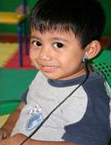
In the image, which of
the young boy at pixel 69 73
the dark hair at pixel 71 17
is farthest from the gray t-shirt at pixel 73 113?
the dark hair at pixel 71 17

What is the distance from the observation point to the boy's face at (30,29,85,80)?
75cm

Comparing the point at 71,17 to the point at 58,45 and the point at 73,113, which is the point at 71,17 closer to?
the point at 58,45

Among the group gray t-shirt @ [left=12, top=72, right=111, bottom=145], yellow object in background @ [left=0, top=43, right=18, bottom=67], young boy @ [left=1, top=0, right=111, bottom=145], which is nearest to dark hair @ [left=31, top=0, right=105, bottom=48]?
young boy @ [left=1, top=0, right=111, bottom=145]

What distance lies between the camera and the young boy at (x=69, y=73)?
74 cm

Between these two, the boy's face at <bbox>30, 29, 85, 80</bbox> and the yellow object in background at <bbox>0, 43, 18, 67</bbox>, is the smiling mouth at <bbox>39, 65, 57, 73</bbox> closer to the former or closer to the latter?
the boy's face at <bbox>30, 29, 85, 80</bbox>

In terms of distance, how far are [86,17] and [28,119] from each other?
0.31 m

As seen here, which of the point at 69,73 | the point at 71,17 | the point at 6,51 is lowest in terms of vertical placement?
the point at 6,51

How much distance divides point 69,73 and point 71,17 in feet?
0.46

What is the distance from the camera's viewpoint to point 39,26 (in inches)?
30.1

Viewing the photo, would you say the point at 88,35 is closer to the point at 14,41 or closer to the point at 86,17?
the point at 86,17

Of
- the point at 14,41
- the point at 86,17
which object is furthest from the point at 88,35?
the point at 14,41

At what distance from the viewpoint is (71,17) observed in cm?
75

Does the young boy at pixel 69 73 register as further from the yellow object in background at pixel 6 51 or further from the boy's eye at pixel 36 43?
the yellow object in background at pixel 6 51

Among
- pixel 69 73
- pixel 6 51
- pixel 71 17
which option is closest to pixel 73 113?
pixel 69 73
